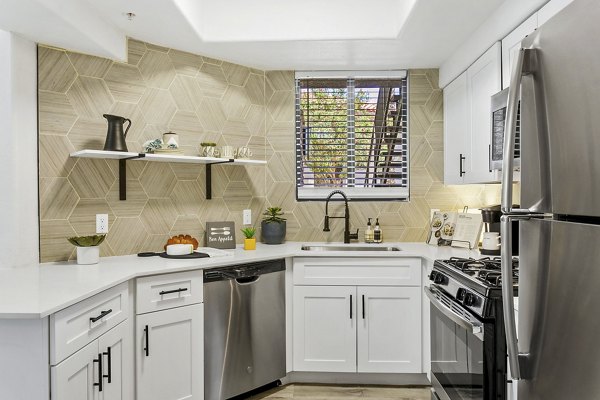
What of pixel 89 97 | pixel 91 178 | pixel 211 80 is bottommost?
pixel 91 178

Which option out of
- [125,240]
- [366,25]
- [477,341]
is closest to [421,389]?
[477,341]

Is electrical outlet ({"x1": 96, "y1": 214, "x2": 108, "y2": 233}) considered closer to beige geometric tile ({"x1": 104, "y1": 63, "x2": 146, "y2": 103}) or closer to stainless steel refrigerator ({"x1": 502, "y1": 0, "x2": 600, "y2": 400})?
beige geometric tile ({"x1": 104, "y1": 63, "x2": 146, "y2": 103})

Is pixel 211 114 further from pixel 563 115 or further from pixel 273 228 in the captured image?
pixel 563 115

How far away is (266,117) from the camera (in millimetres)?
3777

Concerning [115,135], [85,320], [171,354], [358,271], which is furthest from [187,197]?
[85,320]

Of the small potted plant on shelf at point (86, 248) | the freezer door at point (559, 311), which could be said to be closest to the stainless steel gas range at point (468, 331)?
the freezer door at point (559, 311)

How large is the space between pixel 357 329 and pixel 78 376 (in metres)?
1.81

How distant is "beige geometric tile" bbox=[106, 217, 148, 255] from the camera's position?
117 inches

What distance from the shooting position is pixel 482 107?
2859mm

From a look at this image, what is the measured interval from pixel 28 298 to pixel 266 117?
240 cm

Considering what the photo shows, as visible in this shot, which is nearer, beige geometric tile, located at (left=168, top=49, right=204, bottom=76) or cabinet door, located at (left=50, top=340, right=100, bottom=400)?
cabinet door, located at (left=50, top=340, right=100, bottom=400)

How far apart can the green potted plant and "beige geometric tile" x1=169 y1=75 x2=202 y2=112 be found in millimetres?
975

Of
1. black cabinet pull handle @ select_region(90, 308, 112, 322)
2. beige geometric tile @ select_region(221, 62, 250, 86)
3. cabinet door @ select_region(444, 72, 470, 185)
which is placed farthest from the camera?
beige geometric tile @ select_region(221, 62, 250, 86)

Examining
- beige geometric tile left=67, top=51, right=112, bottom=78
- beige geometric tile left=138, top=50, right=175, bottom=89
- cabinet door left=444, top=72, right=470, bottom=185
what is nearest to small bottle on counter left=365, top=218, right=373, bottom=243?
cabinet door left=444, top=72, right=470, bottom=185
